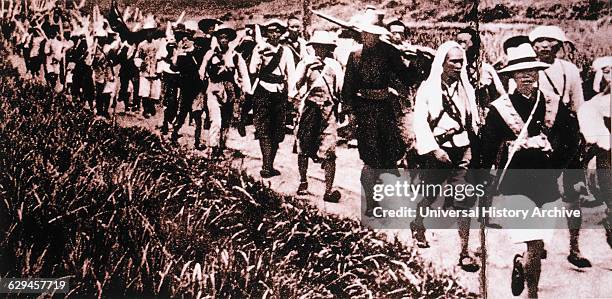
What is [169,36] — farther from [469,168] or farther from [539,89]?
[539,89]

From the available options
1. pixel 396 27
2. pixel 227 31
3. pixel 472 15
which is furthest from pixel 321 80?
pixel 472 15

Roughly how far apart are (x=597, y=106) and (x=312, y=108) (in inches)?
75.6

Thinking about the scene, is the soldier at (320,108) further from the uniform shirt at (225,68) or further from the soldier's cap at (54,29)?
the soldier's cap at (54,29)

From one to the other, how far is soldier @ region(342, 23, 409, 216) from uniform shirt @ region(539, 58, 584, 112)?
0.96m

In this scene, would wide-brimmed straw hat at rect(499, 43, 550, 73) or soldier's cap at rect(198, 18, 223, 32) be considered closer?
wide-brimmed straw hat at rect(499, 43, 550, 73)

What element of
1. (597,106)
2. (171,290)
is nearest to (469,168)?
(597,106)

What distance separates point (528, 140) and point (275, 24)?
189cm

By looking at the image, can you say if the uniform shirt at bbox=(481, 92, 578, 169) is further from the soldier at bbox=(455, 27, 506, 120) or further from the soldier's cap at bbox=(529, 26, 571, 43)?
the soldier's cap at bbox=(529, 26, 571, 43)

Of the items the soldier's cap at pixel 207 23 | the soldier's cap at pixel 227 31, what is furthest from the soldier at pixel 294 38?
the soldier's cap at pixel 207 23

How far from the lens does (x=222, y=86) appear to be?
406 centimetres

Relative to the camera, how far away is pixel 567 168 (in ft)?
12.5

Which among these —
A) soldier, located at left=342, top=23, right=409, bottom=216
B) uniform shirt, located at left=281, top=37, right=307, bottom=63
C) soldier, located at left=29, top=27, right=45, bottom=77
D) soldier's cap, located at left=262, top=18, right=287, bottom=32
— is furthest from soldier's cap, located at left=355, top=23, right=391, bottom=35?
soldier, located at left=29, top=27, right=45, bottom=77

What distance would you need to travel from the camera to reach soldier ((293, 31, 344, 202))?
3.91 metres

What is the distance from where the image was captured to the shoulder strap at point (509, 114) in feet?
12.4
